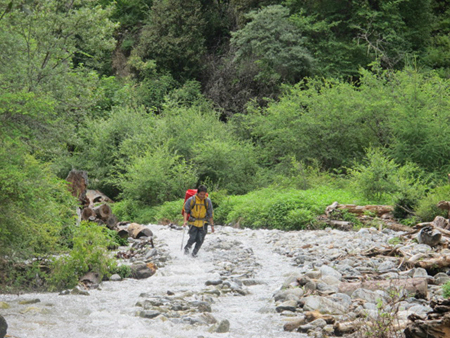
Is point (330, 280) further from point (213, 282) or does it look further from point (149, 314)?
point (149, 314)

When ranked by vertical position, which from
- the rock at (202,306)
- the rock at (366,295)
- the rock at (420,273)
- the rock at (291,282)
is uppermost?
the rock at (366,295)

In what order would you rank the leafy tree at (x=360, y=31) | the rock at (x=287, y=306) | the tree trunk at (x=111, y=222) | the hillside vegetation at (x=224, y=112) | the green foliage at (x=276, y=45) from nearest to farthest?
the rock at (x=287, y=306) < the hillside vegetation at (x=224, y=112) < the tree trunk at (x=111, y=222) < the green foliage at (x=276, y=45) < the leafy tree at (x=360, y=31)

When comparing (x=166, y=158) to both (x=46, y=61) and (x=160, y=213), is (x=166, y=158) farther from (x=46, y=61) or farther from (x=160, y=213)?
(x=46, y=61)

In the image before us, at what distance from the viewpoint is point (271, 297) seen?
748 centimetres

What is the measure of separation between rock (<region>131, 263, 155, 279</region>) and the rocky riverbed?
7cm

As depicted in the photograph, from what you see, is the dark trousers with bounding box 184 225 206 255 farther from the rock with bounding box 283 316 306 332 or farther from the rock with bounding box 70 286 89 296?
the rock with bounding box 283 316 306 332

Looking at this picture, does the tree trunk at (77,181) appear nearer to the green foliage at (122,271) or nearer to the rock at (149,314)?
the green foliage at (122,271)

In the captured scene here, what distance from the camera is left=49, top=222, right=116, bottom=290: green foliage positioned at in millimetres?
8062

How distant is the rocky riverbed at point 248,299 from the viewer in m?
5.91

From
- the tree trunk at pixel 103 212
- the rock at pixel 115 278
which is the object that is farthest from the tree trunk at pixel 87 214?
the rock at pixel 115 278

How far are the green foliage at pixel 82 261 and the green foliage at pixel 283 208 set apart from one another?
6.64 m

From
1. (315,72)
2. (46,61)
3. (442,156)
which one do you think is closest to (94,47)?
(46,61)

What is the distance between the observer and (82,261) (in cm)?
837

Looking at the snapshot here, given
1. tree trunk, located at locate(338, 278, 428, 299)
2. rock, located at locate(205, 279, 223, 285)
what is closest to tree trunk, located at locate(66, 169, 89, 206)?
rock, located at locate(205, 279, 223, 285)
